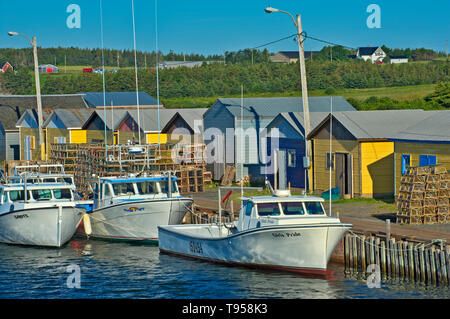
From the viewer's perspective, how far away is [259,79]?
12512 cm

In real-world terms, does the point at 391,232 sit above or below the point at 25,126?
below

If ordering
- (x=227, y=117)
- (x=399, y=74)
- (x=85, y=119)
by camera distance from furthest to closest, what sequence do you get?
(x=399, y=74) < (x=85, y=119) < (x=227, y=117)

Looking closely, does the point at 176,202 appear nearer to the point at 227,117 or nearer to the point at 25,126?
the point at 227,117

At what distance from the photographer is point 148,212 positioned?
3522 centimetres

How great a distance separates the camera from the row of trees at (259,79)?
11588 centimetres

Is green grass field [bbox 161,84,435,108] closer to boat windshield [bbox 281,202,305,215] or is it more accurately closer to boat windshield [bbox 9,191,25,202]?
boat windshield [bbox 9,191,25,202]

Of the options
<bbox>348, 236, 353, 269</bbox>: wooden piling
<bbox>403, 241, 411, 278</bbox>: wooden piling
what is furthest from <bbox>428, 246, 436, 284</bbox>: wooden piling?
<bbox>348, 236, 353, 269</bbox>: wooden piling

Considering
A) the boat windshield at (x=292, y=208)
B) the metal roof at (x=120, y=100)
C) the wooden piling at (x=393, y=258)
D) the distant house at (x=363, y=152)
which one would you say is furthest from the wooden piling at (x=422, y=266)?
the metal roof at (x=120, y=100)

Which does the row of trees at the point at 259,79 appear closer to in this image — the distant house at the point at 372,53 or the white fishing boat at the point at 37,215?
the distant house at the point at 372,53

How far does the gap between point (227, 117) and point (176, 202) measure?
55.0 feet

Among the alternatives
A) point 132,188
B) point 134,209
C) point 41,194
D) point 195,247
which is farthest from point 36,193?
point 195,247

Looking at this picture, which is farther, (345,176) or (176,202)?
(345,176)
